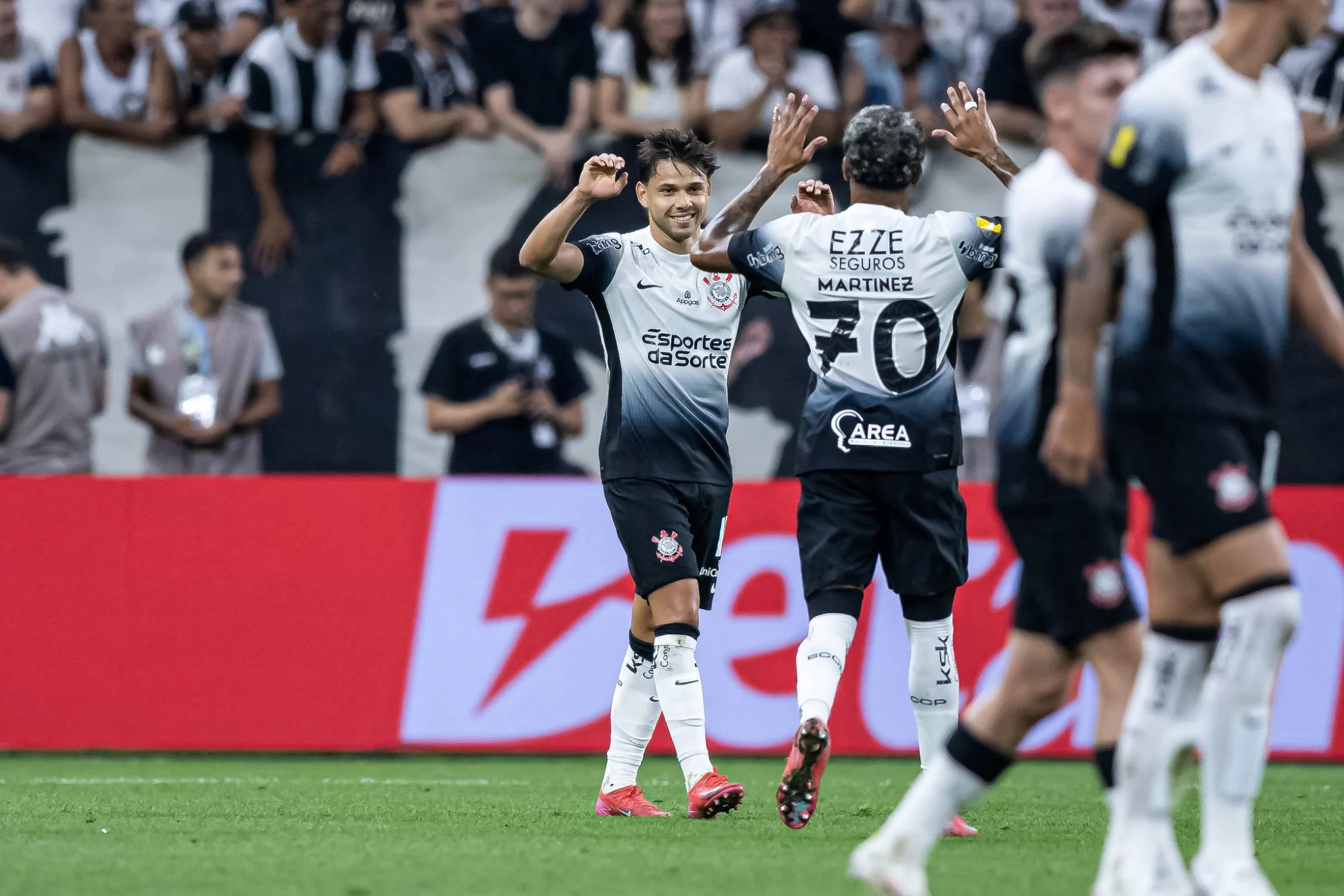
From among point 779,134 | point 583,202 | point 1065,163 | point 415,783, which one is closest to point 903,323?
point 779,134

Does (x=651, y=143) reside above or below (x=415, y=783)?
above

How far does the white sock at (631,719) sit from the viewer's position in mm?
7430

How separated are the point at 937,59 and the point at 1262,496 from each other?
927 cm

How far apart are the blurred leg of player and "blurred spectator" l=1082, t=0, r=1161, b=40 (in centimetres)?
752

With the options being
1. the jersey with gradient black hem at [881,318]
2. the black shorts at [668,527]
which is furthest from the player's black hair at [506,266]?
the jersey with gradient black hem at [881,318]

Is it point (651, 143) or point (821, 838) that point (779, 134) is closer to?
point (651, 143)

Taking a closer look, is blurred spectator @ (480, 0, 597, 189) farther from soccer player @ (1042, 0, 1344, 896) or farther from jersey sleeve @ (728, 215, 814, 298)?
soccer player @ (1042, 0, 1344, 896)

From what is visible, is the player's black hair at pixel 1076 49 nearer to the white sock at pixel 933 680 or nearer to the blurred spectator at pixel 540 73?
the white sock at pixel 933 680

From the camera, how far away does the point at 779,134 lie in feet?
22.7

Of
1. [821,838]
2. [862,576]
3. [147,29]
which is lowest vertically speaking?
[821,838]

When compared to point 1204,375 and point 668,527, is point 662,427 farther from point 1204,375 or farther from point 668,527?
point 1204,375

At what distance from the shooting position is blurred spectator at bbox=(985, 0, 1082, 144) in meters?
12.6

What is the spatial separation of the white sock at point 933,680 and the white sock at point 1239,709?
7.05 ft

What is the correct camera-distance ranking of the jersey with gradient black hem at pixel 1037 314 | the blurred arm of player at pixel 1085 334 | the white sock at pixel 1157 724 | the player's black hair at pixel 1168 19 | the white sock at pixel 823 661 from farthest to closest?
the player's black hair at pixel 1168 19 < the white sock at pixel 823 661 < the jersey with gradient black hem at pixel 1037 314 < the white sock at pixel 1157 724 < the blurred arm of player at pixel 1085 334
